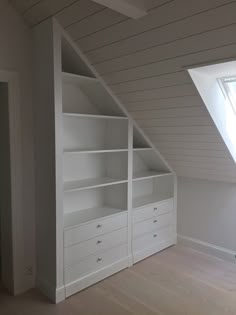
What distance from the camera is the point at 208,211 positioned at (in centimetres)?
328

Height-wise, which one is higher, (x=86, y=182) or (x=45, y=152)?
(x=45, y=152)

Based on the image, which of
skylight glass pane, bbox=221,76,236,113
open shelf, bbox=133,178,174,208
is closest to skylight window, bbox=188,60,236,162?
skylight glass pane, bbox=221,76,236,113

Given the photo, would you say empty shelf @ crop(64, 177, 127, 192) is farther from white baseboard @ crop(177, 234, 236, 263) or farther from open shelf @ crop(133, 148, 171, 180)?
white baseboard @ crop(177, 234, 236, 263)

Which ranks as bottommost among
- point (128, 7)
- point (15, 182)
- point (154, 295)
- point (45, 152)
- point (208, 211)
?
point (154, 295)

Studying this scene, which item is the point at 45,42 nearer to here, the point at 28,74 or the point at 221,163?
the point at 28,74

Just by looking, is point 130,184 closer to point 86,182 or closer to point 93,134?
point 86,182

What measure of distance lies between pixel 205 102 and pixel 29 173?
1.57 m

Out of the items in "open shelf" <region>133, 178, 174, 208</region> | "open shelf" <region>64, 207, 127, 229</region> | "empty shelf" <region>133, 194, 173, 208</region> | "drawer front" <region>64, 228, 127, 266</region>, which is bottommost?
"drawer front" <region>64, 228, 127, 266</region>

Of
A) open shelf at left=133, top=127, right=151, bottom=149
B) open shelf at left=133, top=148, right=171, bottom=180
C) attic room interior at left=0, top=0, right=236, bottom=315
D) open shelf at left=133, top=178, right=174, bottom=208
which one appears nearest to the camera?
attic room interior at left=0, top=0, right=236, bottom=315

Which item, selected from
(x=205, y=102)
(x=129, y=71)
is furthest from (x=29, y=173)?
(x=205, y=102)

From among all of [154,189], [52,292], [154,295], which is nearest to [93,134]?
[154,189]

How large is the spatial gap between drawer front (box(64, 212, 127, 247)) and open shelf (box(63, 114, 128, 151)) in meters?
0.71

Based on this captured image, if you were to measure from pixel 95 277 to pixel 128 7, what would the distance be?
2.22 meters

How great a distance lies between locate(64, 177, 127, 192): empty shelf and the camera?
99.8 inches
